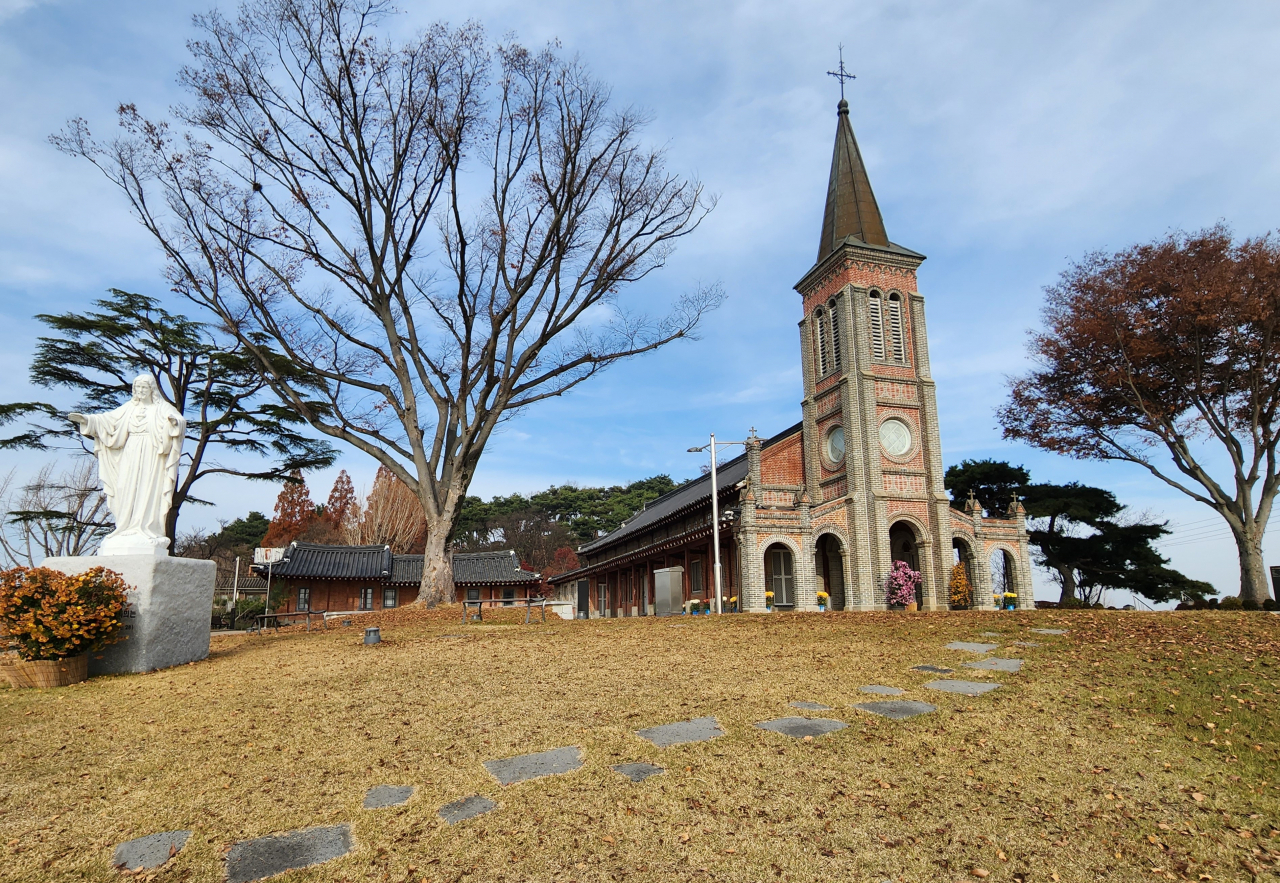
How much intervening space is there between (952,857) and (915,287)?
26834 millimetres

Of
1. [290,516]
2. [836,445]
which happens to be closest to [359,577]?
[290,516]

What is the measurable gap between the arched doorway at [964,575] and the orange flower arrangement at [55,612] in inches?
934

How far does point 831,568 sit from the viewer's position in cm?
2609

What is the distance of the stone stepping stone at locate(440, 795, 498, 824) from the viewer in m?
4.39

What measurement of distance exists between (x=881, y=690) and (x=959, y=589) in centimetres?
1922

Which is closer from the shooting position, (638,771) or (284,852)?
(284,852)

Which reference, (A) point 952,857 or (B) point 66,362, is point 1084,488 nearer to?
(A) point 952,857

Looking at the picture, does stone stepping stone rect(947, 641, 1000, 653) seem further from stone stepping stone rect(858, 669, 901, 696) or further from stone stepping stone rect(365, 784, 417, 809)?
stone stepping stone rect(365, 784, 417, 809)

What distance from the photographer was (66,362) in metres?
22.3

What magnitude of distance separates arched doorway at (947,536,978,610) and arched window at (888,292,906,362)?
278 inches

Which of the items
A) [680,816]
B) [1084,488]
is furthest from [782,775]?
[1084,488]

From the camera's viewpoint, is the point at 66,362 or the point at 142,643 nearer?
the point at 142,643

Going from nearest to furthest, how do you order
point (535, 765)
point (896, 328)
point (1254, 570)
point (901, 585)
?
point (535, 765)
point (1254, 570)
point (901, 585)
point (896, 328)

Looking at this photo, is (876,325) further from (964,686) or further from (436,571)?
(964,686)
